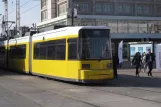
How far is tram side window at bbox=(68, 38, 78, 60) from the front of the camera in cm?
2061

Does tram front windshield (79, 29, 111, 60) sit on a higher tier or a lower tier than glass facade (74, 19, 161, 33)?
lower

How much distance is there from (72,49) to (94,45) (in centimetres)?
120

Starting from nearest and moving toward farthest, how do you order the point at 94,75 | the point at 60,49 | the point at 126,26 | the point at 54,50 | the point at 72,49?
the point at 94,75
the point at 72,49
the point at 60,49
the point at 54,50
the point at 126,26

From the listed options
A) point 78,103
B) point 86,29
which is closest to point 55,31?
point 86,29

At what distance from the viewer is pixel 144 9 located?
128 metres

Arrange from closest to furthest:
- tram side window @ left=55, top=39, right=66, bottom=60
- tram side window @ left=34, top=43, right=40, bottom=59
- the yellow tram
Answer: the yellow tram
tram side window @ left=55, top=39, right=66, bottom=60
tram side window @ left=34, top=43, right=40, bottom=59

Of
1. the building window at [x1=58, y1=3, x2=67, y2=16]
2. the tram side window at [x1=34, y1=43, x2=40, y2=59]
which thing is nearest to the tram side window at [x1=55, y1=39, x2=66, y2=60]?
the tram side window at [x1=34, y1=43, x2=40, y2=59]

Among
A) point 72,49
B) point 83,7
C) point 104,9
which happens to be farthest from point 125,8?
point 72,49

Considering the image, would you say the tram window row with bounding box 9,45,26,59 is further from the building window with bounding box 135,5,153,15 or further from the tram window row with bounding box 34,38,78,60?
the building window with bounding box 135,5,153,15

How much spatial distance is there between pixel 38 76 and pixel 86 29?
946cm

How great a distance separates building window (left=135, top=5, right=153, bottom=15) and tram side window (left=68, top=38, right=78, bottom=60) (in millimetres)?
106930

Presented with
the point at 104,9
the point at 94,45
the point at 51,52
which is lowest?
the point at 51,52

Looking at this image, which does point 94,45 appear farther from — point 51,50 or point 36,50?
point 36,50

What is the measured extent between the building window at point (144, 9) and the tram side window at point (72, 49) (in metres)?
107
